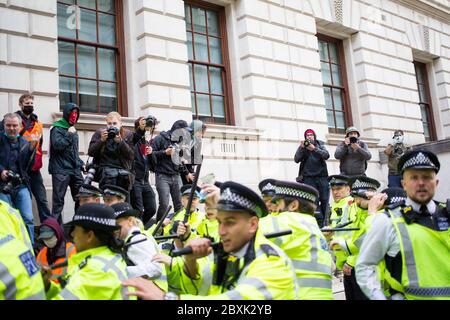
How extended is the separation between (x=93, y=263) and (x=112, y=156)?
4.24 meters

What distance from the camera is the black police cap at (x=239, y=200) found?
2672 mm

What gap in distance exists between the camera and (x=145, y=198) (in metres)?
7.84

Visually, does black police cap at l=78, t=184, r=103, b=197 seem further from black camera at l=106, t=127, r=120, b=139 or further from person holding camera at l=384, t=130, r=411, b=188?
person holding camera at l=384, t=130, r=411, b=188

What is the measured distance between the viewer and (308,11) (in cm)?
1355

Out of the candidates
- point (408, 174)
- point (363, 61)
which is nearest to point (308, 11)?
point (363, 61)

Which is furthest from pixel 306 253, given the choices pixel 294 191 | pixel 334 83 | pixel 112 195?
pixel 334 83

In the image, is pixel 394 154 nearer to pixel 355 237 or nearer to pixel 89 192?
pixel 355 237

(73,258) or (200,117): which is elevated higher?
(200,117)

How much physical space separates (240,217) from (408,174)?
4.55 feet

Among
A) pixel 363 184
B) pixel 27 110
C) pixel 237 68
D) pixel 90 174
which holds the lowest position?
pixel 363 184

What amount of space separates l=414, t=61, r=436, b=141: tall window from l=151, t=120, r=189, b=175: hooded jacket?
12841 millimetres

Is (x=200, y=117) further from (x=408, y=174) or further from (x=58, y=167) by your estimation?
(x=408, y=174)

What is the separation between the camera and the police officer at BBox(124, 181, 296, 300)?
93.5 inches
